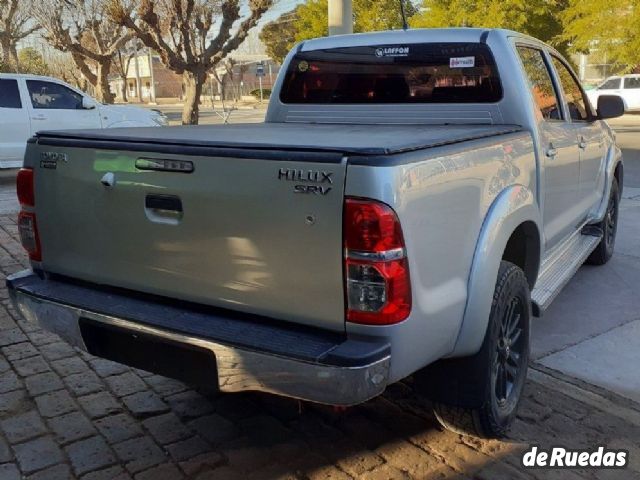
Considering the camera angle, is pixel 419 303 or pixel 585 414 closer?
pixel 419 303

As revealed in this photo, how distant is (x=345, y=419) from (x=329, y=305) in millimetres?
1200

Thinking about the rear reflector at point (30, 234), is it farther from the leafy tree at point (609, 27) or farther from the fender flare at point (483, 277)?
the leafy tree at point (609, 27)

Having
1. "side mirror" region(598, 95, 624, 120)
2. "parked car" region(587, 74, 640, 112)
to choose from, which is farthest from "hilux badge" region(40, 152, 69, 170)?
"parked car" region(587, 74, 640, 112)

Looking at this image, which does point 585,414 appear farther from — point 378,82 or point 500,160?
point 378,82

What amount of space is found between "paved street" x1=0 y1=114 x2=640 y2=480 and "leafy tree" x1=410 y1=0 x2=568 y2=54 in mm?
22474

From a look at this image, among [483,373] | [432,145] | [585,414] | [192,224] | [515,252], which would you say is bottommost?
[585,414]

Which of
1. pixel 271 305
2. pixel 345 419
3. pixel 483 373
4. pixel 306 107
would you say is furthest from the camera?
pixel 306 107

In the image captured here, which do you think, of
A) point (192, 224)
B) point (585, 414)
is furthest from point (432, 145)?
point (585, 414)

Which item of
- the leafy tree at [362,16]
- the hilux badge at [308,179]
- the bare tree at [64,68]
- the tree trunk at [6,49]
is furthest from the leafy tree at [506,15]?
the bare tree at [64,68]

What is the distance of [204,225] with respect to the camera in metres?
2.53

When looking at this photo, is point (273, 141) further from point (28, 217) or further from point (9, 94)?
point (9, 94)

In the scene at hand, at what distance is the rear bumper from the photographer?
7.36 feet

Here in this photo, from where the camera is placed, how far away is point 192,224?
2555 mm
